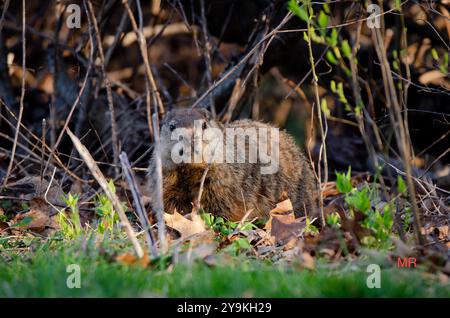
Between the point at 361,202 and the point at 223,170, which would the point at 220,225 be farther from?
the point at 361,202

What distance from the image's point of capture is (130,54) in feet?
32.0

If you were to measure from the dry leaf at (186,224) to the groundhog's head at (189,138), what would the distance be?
0.75m

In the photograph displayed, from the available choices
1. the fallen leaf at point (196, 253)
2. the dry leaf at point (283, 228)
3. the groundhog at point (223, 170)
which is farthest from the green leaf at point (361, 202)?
the groundhog at point (223, 170)

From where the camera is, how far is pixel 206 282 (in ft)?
10.2

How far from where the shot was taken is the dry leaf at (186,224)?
4.46 meters

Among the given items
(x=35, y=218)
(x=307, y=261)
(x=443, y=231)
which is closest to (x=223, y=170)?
(x=35, y=218)

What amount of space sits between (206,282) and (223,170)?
233 cm

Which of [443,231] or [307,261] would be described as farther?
[443,231]

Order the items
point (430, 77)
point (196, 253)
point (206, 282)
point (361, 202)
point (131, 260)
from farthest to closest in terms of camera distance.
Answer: point (430, 77)
point (361, 202)
point (196, 253)
point (131, 260)
point (206, 282)

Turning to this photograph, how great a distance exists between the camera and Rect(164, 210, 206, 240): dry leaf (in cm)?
446
